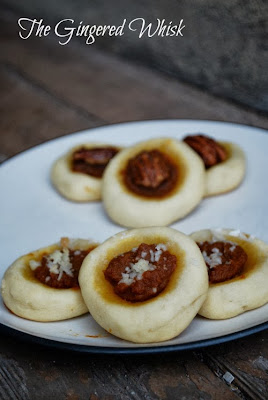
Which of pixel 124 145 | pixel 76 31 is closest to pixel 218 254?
pixel 124 145

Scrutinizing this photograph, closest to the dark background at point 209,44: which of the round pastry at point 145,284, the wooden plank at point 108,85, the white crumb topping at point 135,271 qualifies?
the wooden plank at point 108,85

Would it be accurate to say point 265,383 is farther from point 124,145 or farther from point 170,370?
point 124,145

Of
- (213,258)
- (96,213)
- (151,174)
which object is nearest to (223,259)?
(213,258)

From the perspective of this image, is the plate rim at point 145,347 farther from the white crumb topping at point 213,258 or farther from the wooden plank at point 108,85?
the wooden plank at point 108,85

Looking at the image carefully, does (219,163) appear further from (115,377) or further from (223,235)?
(115,377)

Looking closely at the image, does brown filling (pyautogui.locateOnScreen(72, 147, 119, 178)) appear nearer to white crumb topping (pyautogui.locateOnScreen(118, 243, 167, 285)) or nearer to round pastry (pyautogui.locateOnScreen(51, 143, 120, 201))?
round pastry (pyautogui.locateOnScreen(51, 143, 120, 201))

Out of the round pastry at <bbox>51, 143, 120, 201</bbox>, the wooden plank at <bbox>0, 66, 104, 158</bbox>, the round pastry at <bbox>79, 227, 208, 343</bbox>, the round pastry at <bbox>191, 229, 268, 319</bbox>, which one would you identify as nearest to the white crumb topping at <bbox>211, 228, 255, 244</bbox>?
the round pastry at <bbox>191, 229, 268, 319</bbox>

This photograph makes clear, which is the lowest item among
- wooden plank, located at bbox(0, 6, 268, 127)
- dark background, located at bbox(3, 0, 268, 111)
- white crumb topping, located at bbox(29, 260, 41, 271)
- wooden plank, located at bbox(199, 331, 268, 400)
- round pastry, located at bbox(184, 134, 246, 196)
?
white crumb topping, located at bbox(29, 260, 41, 271)
